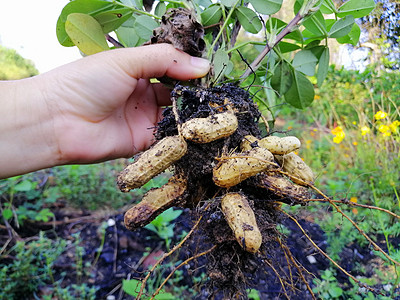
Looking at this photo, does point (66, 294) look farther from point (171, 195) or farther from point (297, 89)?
point (297, 89)

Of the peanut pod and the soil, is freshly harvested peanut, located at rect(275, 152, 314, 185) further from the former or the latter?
the soil

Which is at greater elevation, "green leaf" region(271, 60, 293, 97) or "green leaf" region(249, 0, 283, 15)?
"green leaf" region(249, 0, 283, 15)

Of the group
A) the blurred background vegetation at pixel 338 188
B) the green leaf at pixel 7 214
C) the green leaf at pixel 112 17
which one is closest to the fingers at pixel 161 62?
the green leaf at pixel 112 17

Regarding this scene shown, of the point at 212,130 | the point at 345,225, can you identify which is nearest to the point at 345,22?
the point at 212,130

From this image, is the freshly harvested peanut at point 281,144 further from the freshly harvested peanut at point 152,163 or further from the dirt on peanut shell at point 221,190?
the freshly harvested peanut at point 152,163

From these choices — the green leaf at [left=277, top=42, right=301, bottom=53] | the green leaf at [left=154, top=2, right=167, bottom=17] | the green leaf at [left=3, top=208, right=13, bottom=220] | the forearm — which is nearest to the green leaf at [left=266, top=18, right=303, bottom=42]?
the green leaf at [left=277, top=42, right=301, bottom=53]

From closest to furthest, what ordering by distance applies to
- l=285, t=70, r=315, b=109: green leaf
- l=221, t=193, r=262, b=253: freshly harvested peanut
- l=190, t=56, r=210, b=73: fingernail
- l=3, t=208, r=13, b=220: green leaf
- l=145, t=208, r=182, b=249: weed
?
l=221, t=193, r=262, b=253: freshly harvested peanut → l=190, t=56, r=210, b=73: fingernail → l=285, t=70, r=315, b=109: green leaf → l=145, t=208, r=182, b=249: weed → l=3, t=208, r=13, b=220: green leaf

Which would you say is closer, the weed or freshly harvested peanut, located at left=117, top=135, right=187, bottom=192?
freshly harvested peanut, located at left=117, top=135, right=187, bottom=192

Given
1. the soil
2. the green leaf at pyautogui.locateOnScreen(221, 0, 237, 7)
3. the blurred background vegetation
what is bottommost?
the soil
